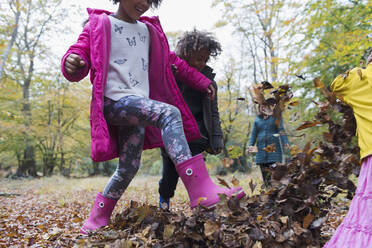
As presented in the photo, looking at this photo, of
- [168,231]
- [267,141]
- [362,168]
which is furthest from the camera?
[267,141]

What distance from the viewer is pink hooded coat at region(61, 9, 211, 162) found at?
171 centimetres

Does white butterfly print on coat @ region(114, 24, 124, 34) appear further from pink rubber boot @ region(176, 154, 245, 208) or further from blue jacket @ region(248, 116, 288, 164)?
blue jacket @ region(248, 116, 288, 164)

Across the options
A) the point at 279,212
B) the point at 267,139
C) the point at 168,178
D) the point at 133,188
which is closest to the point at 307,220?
the point at 279,212

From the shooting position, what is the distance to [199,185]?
1.49 meters

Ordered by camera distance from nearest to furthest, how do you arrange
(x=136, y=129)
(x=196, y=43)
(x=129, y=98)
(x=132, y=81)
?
(x=129, y=98) < (x=132, y=81) < (x=136, y=129) < (x=196, y=43)

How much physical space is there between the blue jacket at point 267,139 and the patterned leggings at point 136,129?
3016mm

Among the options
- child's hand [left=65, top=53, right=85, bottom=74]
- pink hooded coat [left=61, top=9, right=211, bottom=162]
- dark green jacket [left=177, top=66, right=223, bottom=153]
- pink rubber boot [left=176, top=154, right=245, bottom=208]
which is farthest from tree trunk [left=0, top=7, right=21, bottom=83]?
pink rubber boot [left=176, top=154, right=245, bottom=208]

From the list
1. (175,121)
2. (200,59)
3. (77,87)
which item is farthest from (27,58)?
(175,121)

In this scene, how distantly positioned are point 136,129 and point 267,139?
3.19m

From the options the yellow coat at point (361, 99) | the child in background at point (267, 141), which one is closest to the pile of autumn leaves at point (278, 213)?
the yellow coat at point (361, 99)

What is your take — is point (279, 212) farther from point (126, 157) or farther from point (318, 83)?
point (126, 157)

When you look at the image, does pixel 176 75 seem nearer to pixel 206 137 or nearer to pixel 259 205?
Answer: pixel 206 137

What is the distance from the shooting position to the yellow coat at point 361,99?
148 cm

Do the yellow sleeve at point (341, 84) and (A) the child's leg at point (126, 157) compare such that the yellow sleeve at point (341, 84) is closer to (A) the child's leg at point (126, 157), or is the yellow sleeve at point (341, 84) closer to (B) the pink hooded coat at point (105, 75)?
(B) the pink hooded coat at point (105, 75)
